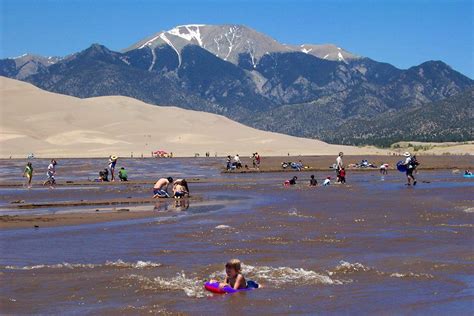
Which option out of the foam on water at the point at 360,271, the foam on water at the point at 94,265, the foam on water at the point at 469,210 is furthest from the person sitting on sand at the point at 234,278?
the foam on water at the point at 469,210

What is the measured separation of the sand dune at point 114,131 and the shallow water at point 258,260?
8409 centimetres

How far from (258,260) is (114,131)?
124m

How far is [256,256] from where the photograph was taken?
55.7ft

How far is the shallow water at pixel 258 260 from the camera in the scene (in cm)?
1245

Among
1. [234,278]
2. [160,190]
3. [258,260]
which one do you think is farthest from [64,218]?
[234,278]

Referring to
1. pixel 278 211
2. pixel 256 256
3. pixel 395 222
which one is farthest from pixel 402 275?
pixel 278 211

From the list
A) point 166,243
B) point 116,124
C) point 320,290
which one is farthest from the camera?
point 116,124

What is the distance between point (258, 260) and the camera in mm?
16453

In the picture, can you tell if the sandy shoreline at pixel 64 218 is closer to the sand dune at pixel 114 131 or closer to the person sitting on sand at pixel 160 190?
the person sitting on sand at pixel 160 190

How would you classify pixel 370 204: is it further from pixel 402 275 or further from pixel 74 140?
pixel 74 140

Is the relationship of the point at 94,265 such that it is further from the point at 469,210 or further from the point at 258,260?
the point at 469,210

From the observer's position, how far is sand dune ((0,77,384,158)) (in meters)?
115

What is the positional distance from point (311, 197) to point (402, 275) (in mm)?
19310

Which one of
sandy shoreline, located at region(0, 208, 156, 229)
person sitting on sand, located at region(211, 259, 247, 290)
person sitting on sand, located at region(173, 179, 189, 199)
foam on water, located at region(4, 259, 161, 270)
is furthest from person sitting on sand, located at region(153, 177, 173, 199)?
person sitting on sand, located at region(211, 259, 247, 290)
